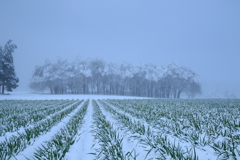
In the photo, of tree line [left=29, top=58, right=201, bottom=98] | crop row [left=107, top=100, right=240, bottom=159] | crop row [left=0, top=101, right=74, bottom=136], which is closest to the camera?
crop row [left=107, top=100, right=240, bottom=159]

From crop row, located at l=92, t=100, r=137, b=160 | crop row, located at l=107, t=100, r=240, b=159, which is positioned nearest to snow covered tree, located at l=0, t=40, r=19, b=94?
crop row, located at l=107, t=100, r=240, b=159

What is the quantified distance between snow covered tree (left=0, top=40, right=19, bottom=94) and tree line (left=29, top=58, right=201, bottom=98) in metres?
9.45

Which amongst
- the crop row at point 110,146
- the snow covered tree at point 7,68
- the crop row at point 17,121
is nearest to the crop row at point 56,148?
the crop row at point 110,146

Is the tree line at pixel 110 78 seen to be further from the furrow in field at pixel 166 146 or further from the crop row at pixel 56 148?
the furrow in field at pixel 166 146

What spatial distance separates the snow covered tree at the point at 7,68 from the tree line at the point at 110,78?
9.45 meters

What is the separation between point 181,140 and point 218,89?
4041 inches

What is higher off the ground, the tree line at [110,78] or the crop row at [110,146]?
the tree line at [110,78]

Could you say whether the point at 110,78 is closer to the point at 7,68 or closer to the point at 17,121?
the point at 7,68

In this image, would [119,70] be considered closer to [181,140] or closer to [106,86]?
[106,86]

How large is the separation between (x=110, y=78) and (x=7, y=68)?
3072 cm

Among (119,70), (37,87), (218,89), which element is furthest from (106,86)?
(218,89)

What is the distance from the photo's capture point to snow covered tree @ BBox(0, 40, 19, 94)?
1384 inches

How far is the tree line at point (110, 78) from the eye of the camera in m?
46.8

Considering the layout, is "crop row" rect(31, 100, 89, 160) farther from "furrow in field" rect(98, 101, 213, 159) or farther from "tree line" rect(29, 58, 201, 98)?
→ "tree line" rect(29, 58, 201, 98)
